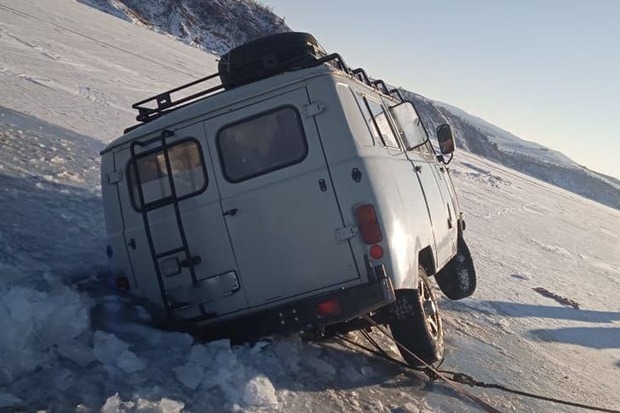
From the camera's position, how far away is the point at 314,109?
4.12 metres

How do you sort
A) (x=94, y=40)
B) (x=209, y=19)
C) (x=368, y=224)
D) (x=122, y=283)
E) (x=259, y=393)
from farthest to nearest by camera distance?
(x=209, y=19) < (x=94, y=40) < (x=122, y=283) < (x=368, y=224) < (x=259, y=393)

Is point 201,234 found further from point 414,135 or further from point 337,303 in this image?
point 414,135

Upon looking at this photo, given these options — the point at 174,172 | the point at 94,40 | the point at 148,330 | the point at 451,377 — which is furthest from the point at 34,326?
the point at 94,40

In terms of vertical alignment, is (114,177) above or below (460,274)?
above

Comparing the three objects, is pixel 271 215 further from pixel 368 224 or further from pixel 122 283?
pixel 122 283

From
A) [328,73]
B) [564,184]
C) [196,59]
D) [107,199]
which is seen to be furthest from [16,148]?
[564,184]

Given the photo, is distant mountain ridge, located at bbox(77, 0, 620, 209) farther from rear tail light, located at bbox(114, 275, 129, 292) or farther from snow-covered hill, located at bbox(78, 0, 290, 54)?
rear tail light, located at bbox(114, 275, 129, 292)

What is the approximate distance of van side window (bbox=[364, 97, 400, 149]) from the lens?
4.75 metres

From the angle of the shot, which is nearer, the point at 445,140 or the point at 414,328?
the point at 414,328

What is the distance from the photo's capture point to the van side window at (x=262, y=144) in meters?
4.16

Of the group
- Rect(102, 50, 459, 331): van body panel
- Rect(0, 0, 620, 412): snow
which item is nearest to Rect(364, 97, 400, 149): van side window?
Rect(102, 50, 459, 331): van body panel

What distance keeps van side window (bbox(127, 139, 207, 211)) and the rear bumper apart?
3.45 ft

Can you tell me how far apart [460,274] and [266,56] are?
4078 millimetres

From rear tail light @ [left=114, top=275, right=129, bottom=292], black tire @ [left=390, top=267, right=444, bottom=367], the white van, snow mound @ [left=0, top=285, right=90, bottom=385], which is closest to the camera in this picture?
snow mound @ [left=0, top=285, right=90, bottom=385]
